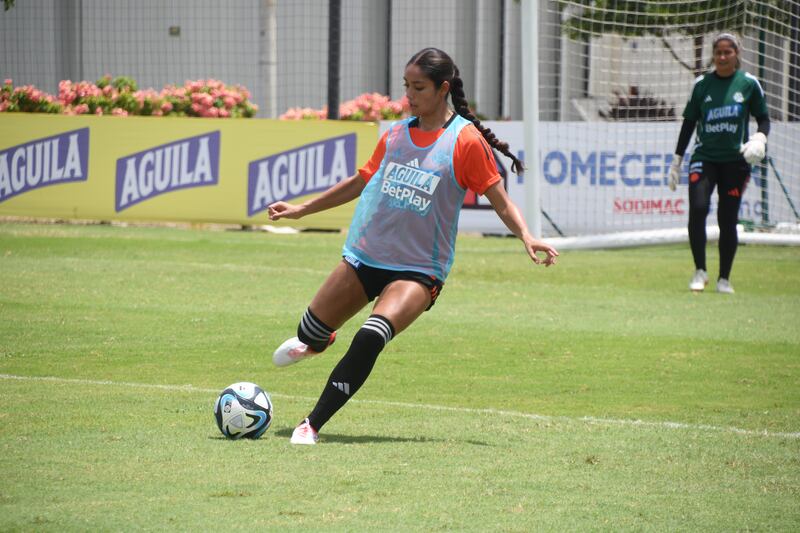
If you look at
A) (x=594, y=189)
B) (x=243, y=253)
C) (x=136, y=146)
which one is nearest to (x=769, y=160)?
(x=594, y=189)

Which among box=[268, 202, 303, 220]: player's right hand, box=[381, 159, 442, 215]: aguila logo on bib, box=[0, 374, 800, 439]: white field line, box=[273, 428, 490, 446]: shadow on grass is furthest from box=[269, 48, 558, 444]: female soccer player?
box=[0, 374, 800, 439]: white field line

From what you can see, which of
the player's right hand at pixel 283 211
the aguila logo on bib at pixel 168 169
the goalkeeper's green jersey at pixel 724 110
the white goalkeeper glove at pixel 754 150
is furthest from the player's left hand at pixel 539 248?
the aguila logo on bib at pixel 168 169

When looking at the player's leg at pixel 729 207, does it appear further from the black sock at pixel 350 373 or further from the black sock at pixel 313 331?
the black sock at pixel 350 373

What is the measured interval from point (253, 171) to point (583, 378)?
11.2m

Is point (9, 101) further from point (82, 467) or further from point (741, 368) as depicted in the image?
point (82, 467)

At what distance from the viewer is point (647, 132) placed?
17672 millimetres

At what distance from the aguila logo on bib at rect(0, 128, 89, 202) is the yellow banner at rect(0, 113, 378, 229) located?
15mm

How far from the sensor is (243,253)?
50.8 feet

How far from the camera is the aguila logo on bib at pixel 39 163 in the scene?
19.0 meters

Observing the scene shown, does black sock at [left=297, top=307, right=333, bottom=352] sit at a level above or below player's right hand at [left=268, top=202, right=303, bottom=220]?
below

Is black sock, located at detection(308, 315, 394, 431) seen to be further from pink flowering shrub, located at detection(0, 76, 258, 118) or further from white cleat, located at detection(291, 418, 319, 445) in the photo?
pink flowering shrub, located at detection(0, 76, 258, 118)

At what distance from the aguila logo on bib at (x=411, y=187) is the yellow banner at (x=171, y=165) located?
12.0 metres

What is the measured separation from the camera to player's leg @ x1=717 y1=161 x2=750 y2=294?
12531 millimetres

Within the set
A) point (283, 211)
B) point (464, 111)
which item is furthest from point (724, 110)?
point (283, 211)
